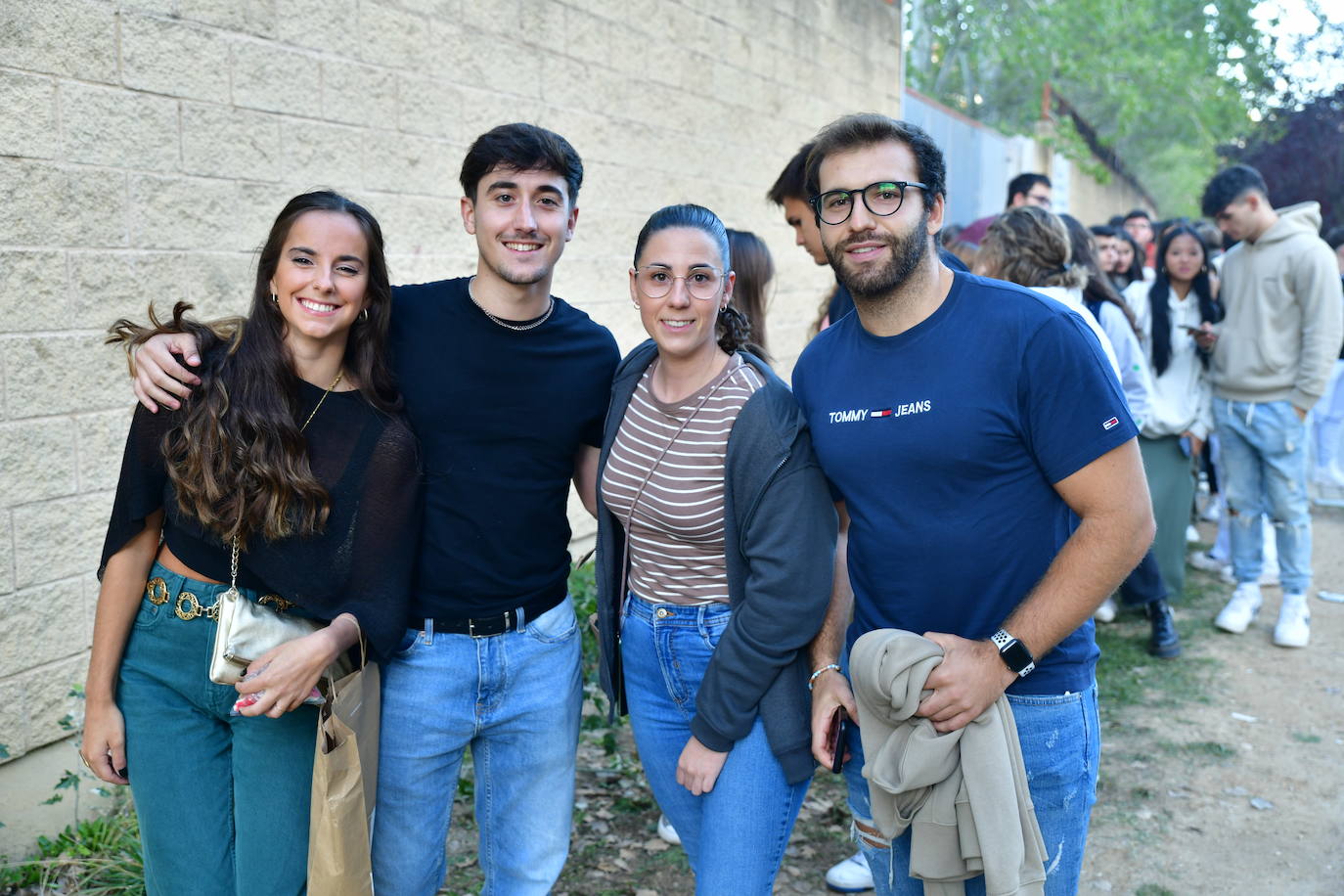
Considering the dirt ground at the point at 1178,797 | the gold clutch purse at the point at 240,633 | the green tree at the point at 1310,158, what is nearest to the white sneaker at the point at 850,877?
the dirt ground at the point at 1178,797

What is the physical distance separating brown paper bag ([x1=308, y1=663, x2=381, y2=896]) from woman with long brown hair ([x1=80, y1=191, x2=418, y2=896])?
8 centimetres

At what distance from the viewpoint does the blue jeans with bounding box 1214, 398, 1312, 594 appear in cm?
598

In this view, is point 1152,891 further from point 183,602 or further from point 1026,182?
point 1026,182

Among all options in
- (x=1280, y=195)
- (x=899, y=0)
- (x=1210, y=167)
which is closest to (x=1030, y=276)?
(x=899, y=0)

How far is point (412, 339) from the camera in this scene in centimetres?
268

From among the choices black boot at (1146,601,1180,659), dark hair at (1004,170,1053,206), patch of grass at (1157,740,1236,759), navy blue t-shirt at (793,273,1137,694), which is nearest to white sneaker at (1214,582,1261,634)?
black boot at (1146,601,1180,659)

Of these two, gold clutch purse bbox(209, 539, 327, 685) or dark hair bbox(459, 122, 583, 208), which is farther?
dark hair bbox(459, 122, 583, 208)

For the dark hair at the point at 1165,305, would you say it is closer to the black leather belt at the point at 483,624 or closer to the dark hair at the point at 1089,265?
the dark hair at the point at 1089,265

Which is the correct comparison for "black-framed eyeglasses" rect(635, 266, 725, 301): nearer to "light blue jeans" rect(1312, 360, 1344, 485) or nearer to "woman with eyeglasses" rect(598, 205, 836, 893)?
"woman with eyeglasses" rect(598, 205, 836, 893)

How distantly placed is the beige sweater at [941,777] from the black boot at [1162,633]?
13.4 ft

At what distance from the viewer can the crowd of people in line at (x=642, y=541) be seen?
84.7 inches

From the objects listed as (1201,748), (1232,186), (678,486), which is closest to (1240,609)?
(1201,748)

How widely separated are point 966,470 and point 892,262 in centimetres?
46

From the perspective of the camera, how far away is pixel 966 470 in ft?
7.08
